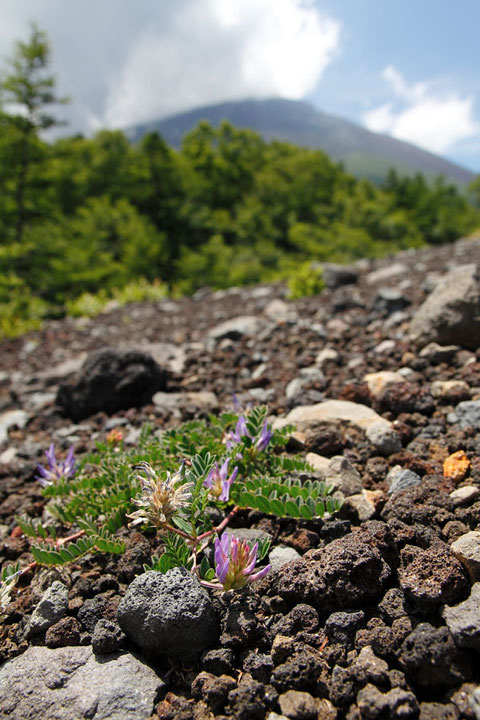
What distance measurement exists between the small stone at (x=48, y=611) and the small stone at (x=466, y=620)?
150 centimetres

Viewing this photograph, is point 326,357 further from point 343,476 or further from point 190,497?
point 190,497

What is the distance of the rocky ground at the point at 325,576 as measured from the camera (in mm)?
1580

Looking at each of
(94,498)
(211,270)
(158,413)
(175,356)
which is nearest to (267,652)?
(94,498)

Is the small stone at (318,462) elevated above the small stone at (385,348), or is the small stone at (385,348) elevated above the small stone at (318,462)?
the small stone at (385,348)

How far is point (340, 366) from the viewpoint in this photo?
427 centimetres

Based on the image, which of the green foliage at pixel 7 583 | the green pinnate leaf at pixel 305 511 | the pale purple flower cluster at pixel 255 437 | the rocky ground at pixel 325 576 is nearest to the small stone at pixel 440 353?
the rocky ground at pixel 325 576

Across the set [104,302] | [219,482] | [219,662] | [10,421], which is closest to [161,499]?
[219,482]

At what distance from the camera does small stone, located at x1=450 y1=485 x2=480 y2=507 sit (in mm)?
2188

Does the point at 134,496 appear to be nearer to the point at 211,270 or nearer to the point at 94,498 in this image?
the point at 94,498

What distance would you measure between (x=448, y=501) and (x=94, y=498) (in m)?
1.73

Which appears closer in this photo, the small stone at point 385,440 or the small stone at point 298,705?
the small stone at point 298,705

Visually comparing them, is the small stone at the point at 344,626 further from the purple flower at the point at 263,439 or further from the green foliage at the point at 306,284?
the green foliage at the point at 306,284

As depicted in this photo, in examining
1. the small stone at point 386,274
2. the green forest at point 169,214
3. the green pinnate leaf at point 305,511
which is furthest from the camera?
the green forest at point 169,214

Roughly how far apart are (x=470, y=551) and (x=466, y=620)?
296mm
